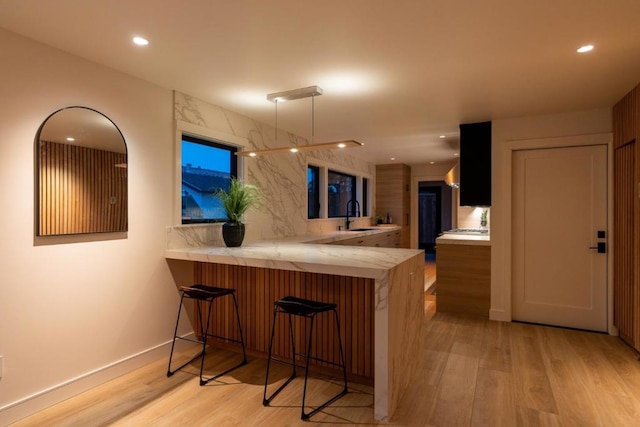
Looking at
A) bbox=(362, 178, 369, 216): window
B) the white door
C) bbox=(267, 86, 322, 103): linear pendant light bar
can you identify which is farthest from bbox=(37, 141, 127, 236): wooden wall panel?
bbox=(362, 178, 369, 216): window

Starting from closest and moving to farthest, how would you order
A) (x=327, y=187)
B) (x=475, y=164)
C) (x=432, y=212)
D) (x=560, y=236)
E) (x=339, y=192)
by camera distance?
1. (x=560, y=236)
2. (x=475, y=164)
3. (x=327, y=187)
4. (x=339, y=192)
5. (x=432, y=212)

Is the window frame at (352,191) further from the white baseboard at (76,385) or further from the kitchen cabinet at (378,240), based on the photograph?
the white baseboard at (76,385)

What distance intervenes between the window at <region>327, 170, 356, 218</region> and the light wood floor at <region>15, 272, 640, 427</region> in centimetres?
348

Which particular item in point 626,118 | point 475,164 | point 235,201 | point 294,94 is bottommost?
point 235,201

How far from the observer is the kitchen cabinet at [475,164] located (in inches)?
164

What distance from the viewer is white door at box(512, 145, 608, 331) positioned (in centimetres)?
376

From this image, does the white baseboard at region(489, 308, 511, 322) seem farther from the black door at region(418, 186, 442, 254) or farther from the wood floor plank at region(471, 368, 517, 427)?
the black door at region(418, 186, 442, 254)

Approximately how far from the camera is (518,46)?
2.27m

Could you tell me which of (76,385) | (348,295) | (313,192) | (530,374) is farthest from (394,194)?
(76,385)

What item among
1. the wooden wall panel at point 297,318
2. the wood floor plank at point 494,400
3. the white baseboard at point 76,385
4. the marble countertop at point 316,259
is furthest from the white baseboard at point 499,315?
the white baseboard at point 76,385

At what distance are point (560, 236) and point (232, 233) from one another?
138 inches

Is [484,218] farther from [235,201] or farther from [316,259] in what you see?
[316,259]

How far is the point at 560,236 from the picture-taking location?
3910mm

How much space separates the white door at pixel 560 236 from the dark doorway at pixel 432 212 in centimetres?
599
